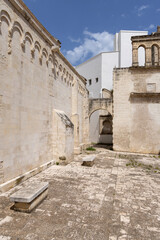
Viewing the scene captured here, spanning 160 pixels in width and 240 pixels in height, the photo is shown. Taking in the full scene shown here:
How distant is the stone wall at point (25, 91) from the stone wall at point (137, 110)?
257 inches

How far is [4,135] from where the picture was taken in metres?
4.88

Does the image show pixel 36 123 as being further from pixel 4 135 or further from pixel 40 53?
pixel 40 53

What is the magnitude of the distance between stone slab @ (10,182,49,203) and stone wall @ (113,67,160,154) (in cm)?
1039

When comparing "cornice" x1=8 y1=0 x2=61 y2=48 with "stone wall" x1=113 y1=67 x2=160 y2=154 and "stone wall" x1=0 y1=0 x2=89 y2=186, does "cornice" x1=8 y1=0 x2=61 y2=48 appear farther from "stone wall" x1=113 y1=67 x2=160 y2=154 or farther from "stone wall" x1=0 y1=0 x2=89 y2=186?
"stone wall" x1=113 y1=67 x2=160 y2=154

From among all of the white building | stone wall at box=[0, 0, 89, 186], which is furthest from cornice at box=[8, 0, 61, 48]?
the white building

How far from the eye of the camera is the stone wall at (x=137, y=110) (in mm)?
13180

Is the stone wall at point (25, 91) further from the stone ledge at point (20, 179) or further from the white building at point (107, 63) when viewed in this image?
the white building at point (107, 63)

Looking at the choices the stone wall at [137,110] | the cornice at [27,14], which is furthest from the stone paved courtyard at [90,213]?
the stone wall at [137,110]

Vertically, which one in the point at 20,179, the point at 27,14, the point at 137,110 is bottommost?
the point at 20,179

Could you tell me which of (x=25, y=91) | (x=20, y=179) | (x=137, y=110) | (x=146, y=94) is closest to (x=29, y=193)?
(x=20, y=179)

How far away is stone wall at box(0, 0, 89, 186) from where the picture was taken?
194 inches

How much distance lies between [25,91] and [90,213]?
14.6 ft

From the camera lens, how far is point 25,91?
598cm

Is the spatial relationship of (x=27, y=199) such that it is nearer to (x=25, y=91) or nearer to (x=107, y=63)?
(x=25, y=91)
